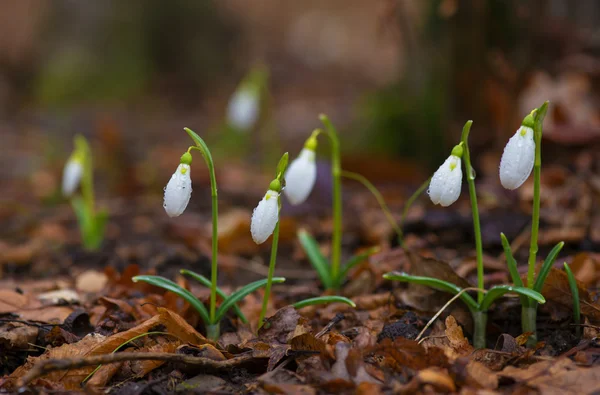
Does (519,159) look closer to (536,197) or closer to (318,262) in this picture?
(536,197)

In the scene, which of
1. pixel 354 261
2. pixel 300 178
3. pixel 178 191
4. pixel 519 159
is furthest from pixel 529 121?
pixel 178 191

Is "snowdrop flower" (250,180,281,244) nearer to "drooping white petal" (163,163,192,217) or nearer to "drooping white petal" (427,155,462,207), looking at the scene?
"drooping white petal" (163,163,192,217)

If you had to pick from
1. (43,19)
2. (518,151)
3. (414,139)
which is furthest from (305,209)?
(43,19)

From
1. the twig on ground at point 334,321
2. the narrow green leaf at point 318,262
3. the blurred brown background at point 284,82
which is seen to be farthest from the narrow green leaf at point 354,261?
the blurred brown background at point 284,82

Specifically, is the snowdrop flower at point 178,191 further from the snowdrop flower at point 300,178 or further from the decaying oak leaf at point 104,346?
the snowdrop flower at point 300,178

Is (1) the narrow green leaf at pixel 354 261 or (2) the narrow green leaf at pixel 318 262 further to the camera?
(2) the narrow green leaf at pixel 318 262

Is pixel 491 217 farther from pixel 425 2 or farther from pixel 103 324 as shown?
pixel 425 2
